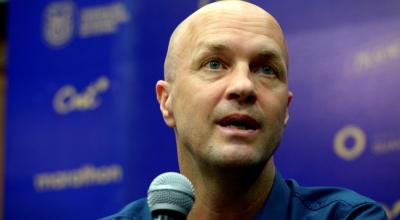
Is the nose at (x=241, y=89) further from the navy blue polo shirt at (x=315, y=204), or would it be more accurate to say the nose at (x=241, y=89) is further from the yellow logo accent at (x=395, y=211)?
the yellow logo accent at (x=395, y=211)

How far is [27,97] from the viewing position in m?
3.59

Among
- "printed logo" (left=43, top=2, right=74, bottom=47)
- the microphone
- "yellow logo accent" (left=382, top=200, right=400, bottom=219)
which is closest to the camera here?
the microphone

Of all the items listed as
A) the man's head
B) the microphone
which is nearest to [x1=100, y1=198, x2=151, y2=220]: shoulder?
the man's head

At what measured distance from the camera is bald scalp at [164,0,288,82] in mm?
2145

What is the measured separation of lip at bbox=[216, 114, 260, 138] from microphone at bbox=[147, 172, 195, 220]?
1.15ft

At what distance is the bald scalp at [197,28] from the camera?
2.14 meters

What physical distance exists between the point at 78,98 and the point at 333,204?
5.34 ft

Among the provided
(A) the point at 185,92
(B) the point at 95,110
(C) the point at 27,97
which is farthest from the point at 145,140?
(A) the point at 185,92

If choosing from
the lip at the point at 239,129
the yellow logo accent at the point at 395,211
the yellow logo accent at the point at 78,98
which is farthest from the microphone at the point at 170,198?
the yellow logo accent at the point at 78,98

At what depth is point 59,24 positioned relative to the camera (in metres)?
3.58

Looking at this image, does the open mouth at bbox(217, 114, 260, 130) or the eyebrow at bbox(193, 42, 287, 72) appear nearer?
the open mouth at bbox(217, 114, 260, 130)

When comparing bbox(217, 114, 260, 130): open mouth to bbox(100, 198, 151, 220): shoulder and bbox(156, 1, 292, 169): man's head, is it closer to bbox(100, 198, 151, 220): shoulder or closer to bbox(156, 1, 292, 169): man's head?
bbox(156, 1, 292, 169): man's head

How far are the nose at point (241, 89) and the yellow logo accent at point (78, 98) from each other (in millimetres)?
1434

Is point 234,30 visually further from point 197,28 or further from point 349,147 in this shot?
point 349,147
